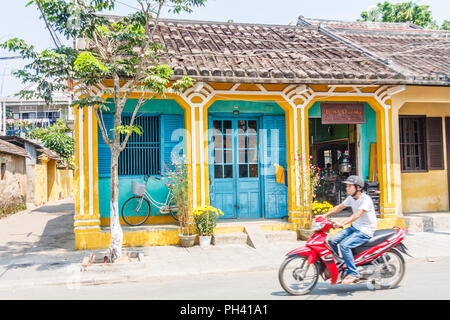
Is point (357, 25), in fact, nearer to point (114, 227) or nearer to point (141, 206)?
point (141, 206)

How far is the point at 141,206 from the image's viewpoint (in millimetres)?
10000

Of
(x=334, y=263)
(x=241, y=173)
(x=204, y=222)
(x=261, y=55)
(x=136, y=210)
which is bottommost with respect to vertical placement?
(x=334, y=263)

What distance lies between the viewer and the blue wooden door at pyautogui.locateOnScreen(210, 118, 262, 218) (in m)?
10.4

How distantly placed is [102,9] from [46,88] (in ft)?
5.69

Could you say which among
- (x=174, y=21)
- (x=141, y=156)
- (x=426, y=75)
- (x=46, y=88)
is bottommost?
(x=141, y=156)

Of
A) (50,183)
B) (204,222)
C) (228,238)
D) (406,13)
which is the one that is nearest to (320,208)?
(228,238)

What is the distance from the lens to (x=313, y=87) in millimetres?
10023

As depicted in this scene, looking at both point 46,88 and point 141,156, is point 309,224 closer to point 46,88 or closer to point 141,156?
point 141,156

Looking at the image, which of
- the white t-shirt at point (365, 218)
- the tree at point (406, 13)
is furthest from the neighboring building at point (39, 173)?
the tree at point (406, 13)

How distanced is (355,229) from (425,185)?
7080mm

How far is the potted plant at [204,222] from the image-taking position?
896 cm

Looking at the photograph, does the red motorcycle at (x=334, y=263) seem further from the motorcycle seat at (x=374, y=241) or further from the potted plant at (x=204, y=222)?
the potted plant at (x=204, y=222)

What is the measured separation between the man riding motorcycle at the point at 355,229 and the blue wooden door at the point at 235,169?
486 centimetres
